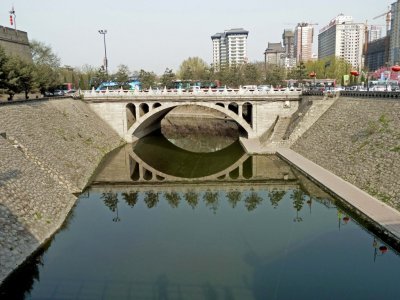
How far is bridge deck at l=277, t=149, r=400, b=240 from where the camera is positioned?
18.0 meters

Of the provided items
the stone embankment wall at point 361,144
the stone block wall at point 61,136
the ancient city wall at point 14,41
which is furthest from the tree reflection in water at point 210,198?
the ancient city wall at point 14,41

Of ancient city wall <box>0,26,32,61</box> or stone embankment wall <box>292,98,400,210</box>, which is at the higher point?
ancient city wall <box>0,26,32,61</box>

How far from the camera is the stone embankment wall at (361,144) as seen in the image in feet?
73.0

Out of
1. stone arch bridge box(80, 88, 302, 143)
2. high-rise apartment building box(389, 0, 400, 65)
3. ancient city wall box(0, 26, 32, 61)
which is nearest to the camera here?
stone arch bridge box(80, 88, 302, 143)

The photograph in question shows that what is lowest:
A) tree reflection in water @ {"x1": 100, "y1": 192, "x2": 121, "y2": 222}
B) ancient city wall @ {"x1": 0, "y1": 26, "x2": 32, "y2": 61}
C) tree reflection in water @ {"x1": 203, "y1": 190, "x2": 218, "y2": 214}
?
tree reflection in water @ {"x1": 203, "y1": 190, "x2": 218, "y2": 214}

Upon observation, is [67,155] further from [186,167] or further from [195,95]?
[195,95]

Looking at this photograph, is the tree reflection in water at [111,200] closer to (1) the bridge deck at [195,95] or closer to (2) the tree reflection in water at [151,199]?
(2) the tree reflection in water at [151,199]

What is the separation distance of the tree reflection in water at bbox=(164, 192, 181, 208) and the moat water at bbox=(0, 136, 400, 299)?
0.22ft

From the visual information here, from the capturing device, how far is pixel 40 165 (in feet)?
81.7

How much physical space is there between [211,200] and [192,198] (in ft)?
4.55

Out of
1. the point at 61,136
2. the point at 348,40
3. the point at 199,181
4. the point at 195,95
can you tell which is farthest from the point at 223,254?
the point at 348,40

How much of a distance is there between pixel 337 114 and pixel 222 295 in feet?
88.2

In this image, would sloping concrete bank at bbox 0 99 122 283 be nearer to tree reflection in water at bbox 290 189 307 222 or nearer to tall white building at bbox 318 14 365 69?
tree reflection in water at bbox 290 189 307 222

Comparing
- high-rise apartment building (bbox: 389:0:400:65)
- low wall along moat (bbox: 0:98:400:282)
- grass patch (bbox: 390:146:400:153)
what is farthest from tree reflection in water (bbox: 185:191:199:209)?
high-rise apartment building (bbox: 389:0:400:65)
